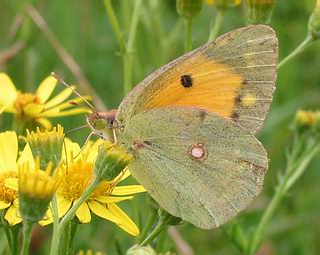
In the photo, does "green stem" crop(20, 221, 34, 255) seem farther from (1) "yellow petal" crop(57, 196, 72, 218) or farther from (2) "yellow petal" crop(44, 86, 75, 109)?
(2) "yellow petal" crop(44, 86, 75, 109)

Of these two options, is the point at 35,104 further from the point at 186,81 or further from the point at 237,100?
the point at 237,100

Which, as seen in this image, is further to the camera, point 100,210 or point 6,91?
point 6,91

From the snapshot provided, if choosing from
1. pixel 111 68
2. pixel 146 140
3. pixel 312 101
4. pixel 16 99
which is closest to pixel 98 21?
pixel 111 68

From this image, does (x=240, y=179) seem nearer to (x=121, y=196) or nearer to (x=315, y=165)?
(x=121, y=196)

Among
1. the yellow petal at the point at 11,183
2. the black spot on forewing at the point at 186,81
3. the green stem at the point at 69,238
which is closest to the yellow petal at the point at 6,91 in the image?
the black spot on forewing at the point at 186,81

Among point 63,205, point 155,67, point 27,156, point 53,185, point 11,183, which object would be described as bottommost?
point 155,67

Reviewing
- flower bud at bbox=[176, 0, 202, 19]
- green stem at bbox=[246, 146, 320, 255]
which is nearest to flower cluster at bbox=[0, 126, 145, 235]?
green stem at bbox=[246, 146, 320, 255]

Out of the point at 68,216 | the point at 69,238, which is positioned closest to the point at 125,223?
the point at 69,238
